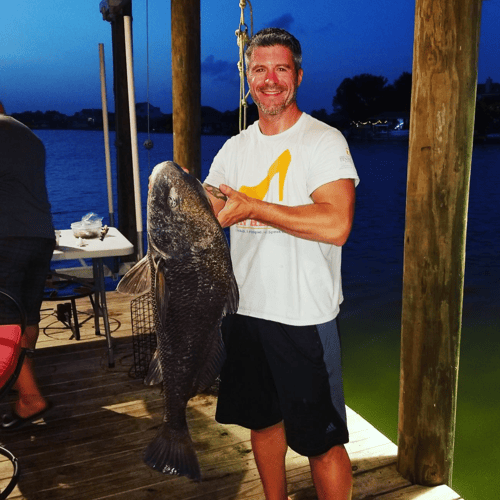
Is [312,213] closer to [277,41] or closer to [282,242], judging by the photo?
[282,242]

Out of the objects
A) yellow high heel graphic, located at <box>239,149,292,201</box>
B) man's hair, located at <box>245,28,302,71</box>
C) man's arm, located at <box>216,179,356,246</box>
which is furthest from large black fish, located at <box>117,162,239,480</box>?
man's hair, located at <box>245,28,302,71</box>

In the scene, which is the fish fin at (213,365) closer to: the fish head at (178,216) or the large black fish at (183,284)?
the large black fish at (183,284)

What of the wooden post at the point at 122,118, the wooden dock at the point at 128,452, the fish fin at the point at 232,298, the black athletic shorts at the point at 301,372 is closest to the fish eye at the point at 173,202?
the fish fin at the point at 232,298

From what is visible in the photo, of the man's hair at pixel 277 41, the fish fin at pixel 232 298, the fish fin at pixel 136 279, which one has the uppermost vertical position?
the man's hair at pixel 277 41

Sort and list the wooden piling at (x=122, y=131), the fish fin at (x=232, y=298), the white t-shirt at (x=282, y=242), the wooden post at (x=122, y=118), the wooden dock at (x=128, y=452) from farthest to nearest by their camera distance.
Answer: the wooden piling at (x=122, y=131) → the wooden post at (x=122, y=118) → the wooden dock at (x=128, y=452) → the white t-shirt at (x=282, y=242) → the fish fin at (x=232, y=298)

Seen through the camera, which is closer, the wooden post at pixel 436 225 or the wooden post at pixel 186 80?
the wooden post at pixel 436 225

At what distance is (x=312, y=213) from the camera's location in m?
1.85

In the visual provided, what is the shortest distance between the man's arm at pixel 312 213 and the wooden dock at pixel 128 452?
6.49 feet

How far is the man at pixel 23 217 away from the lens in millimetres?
3434

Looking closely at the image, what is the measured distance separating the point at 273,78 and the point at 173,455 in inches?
58.0

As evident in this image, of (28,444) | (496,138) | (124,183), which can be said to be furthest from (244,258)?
(496,138)

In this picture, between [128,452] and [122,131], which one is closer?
[128,452]

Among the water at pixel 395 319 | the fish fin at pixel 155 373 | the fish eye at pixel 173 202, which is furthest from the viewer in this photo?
the water at pixel 395 319

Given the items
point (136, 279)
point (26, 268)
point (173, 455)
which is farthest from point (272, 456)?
point (26, 268)
